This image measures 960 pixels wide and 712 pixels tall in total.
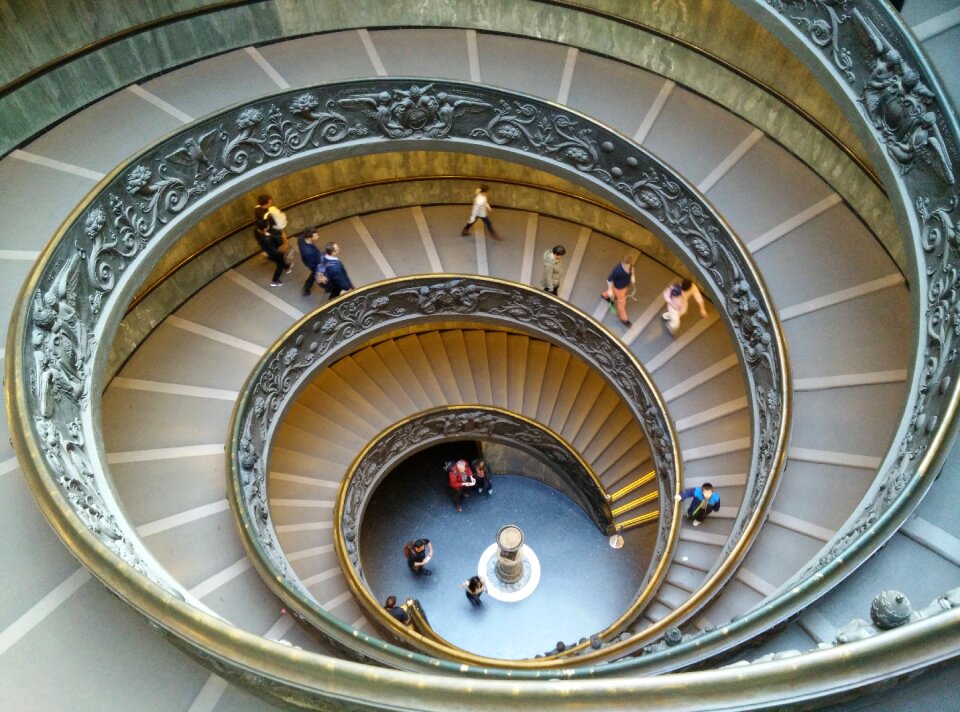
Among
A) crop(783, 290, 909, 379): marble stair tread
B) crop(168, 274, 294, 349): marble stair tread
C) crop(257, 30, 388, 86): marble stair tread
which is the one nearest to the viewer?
crop(783, 290, 909, 379): marble stair tread

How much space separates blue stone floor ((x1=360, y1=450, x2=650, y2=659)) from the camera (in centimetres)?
1284

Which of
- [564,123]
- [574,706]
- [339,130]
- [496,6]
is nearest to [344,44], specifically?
[339,130]

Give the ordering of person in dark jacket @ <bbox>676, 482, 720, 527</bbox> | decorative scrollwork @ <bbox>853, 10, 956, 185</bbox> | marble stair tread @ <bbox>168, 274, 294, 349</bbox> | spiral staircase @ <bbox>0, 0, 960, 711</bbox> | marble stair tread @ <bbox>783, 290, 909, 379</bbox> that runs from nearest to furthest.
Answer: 1. spiral staircase @ <bbox>0, 0, 960, 711</bbox>
2. decorative scrollwork @ <bbox>853, 10, 956, 185</bbox>
3. marble stair tread @ <bbox>783, 290, 909, 379</bbox>
4. person in dark jacket @ <bbox>676, 482, 720, 527</bbox>
5. marble stair tread @ <bbox>168, 274, 294, 349</bbox>

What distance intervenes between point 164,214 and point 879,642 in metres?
8.15

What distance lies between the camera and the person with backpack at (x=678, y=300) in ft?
35.2

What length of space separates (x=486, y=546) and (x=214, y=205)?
27.8ft

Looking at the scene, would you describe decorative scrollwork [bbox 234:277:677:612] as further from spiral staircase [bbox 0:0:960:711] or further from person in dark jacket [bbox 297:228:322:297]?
person in dark jacket [bbox 297:228:322:297]

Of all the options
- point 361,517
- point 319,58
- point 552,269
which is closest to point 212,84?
point 319,58

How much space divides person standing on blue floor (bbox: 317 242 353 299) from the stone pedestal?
16.5 feet

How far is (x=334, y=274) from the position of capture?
10523mm

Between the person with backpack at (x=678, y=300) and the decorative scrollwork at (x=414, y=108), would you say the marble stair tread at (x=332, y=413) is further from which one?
the person with backpack at (x=678, y=300)

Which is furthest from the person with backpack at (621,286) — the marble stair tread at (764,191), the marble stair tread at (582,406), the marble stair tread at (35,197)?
the marble stair tread at (35,197)

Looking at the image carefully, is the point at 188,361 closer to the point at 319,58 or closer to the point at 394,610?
the point at 319,58

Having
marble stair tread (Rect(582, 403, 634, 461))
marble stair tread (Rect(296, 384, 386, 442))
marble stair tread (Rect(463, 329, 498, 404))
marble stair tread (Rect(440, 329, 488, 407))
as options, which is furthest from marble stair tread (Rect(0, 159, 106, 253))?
marble stair tread (Rect(582, 403, 634, 461))
